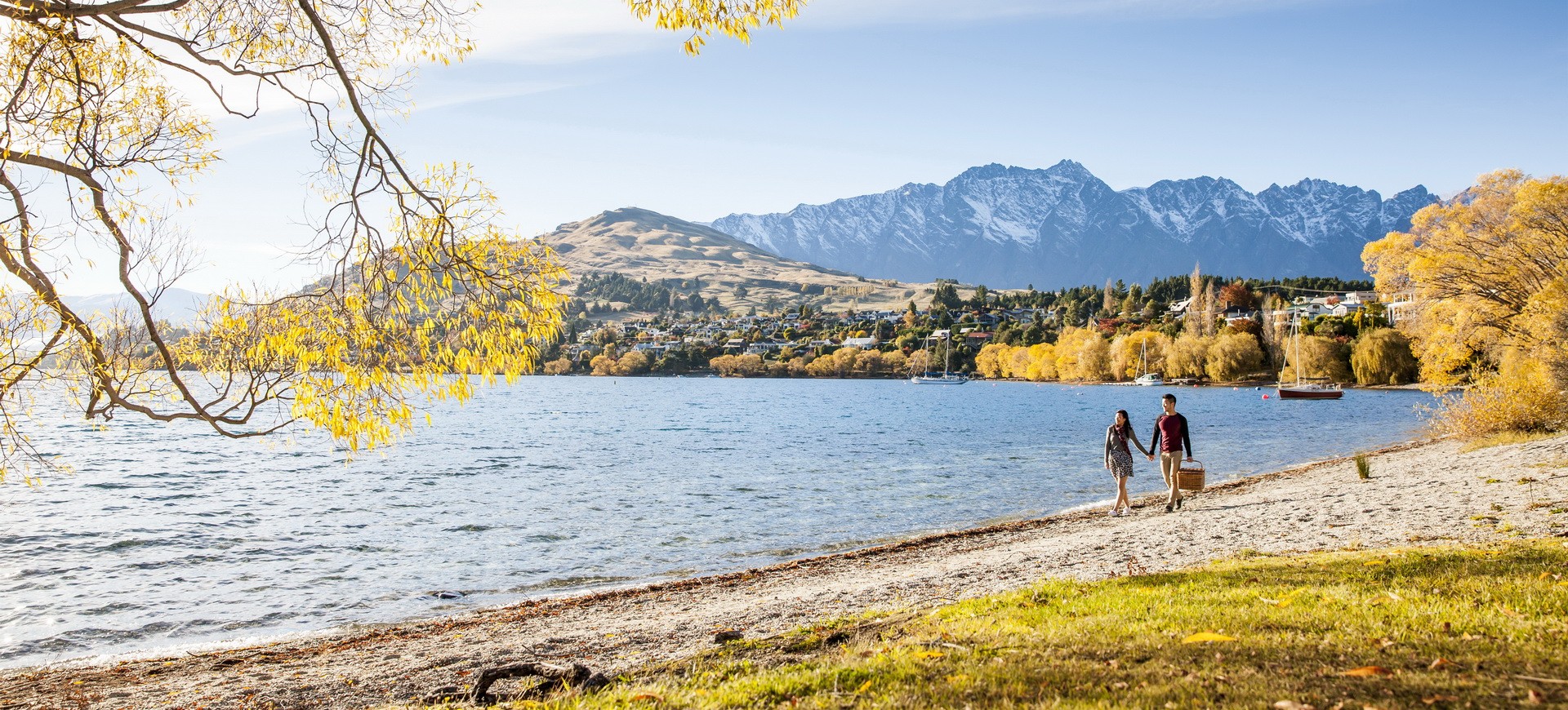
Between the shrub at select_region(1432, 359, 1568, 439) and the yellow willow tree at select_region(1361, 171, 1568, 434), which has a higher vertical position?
the yellow willow tree at select_region(1361, 171, 1568, 434)

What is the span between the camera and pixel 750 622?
1187 centimetres

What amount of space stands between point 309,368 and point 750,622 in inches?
252

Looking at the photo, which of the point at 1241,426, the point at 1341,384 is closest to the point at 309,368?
the point at 1241,426

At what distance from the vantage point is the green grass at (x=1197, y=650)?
5234 millimetres

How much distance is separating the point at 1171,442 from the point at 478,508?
23437 millimetres

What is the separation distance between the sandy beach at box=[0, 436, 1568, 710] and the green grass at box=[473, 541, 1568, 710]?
2.41 metres

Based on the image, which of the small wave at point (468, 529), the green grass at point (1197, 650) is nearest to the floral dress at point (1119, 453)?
the green grass at point (1197, 650)

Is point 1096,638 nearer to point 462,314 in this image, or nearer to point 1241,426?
point 462,314

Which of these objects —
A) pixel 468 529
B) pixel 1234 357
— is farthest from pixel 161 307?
pixel 1234 357

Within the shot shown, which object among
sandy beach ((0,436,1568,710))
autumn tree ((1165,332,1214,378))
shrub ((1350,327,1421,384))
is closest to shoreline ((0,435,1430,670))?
sandy beach ((0,436,1568,710))

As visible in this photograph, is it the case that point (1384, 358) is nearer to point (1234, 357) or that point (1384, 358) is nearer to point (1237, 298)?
point (1234, 357)

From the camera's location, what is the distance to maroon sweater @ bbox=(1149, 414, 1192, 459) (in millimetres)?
19188

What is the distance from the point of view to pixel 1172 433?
19406mm

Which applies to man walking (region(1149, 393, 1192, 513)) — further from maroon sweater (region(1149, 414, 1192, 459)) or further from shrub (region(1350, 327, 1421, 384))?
shrub (region(1350, 327, 1421, 384))
